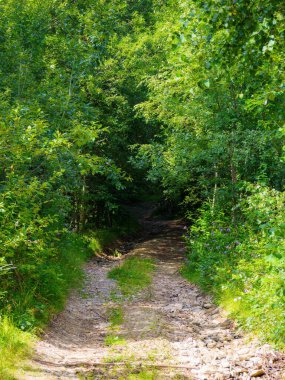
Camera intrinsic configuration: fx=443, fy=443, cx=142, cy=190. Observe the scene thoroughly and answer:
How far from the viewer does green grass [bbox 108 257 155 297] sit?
1123 cm

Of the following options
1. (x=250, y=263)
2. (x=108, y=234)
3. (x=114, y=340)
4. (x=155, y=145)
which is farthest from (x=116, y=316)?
(x=108, y=234)

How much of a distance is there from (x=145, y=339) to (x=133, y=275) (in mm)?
5419

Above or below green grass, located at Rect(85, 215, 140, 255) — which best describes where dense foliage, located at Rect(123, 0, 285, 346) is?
above

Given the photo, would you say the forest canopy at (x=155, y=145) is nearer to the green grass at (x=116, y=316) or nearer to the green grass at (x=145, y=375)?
the green grass at (x=116, y=316)

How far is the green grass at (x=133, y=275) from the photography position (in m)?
11.2

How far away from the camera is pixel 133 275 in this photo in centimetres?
1257

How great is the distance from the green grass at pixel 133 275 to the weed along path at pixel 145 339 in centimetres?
3

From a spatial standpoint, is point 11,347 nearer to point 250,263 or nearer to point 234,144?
point 250,263

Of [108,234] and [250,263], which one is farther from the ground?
[250,263]

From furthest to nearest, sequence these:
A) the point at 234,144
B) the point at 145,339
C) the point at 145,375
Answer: the point at 234,144, the point at 145,339, the point at 145,375

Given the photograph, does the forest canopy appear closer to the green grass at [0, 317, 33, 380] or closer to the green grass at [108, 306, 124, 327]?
the green grass at [0, 317, 33, 380]

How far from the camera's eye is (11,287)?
746 cm

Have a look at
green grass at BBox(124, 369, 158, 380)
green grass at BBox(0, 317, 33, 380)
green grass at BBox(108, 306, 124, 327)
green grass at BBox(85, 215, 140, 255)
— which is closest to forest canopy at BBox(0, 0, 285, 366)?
green grass at BBox(0, 317, 33, 380)

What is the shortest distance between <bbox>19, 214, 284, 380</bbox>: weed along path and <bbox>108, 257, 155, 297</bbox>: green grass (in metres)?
0.03
